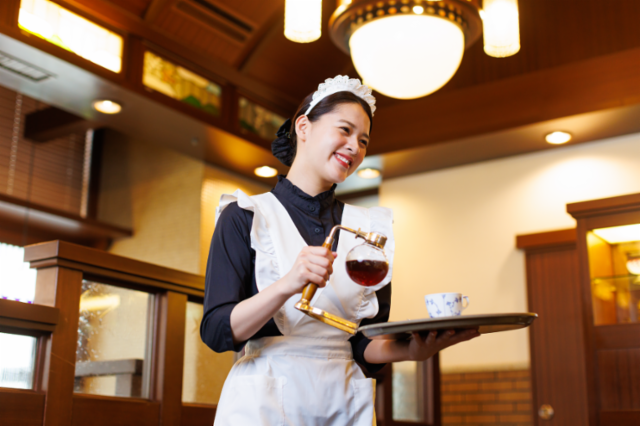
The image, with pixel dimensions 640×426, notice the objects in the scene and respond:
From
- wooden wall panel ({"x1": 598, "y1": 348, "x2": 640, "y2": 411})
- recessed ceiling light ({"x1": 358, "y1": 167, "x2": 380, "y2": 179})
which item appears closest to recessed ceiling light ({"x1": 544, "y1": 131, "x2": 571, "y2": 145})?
recessed ceiling light ({"x1": 358, "y1": 167, "x2": 380, "y2": 179})

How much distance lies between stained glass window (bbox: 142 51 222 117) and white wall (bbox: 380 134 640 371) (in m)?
1.92

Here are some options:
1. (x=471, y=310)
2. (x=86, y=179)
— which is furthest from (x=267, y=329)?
(x=86, y=179)

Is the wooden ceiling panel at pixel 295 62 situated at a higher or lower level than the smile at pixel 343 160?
A: higher

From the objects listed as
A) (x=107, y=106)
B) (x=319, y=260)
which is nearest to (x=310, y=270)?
(x=319, y=260)

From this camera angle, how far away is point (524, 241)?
518 cm

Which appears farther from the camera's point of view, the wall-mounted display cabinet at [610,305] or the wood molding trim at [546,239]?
the wood molding trim at [546,239]

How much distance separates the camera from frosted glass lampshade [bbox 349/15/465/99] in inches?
111

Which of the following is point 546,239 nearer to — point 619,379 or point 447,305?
point 619,379

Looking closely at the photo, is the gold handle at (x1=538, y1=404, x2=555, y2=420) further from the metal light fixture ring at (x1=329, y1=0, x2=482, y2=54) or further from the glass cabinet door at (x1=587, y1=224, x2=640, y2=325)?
the metal light fixture ring at (x1=329, y1=0, x2=482, y2=54)

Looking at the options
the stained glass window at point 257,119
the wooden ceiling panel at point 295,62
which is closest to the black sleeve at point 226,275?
the stained glass window at point 257,119

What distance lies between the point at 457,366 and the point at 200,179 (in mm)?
2620

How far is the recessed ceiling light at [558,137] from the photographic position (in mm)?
4922

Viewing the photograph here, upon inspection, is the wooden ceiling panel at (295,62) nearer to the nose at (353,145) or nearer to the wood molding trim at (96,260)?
the wood molding trim at (96,260)

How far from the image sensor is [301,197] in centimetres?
152
